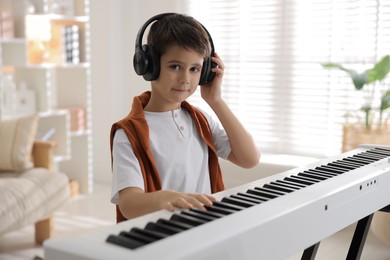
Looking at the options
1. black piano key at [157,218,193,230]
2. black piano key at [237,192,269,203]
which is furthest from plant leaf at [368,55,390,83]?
black piano key at [157,218,193,230]

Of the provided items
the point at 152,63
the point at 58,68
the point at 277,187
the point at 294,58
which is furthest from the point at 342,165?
the point at 58,68

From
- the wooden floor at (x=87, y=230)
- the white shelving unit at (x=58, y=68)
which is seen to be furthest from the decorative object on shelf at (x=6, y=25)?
the wooden floor at (x=87, y=230)

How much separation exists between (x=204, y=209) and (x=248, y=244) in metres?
0.13

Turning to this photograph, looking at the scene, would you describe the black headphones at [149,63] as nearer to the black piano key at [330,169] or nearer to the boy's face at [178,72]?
the boy's face at [178,72]

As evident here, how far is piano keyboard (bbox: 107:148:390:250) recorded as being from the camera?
960mm

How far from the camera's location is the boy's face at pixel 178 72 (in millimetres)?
1473

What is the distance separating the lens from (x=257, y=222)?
106 cm

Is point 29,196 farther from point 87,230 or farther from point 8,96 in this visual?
point 8,96

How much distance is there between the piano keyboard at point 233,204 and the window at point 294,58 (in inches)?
101

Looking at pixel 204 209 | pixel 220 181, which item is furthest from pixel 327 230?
pixel 220 181

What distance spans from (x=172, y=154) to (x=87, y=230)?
2327 mm

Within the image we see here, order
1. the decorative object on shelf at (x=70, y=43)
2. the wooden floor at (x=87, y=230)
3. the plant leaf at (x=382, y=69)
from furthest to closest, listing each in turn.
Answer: the decorative object on shelf at (x=70, y=43) → the plant leaf at (x=382, y=69) → the wooden floor at (x=87, y=230)

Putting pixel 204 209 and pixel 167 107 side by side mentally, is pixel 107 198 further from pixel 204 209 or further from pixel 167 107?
pixel 204 209

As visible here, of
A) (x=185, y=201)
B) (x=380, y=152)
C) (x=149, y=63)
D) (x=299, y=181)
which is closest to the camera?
(x=185, y=201)
